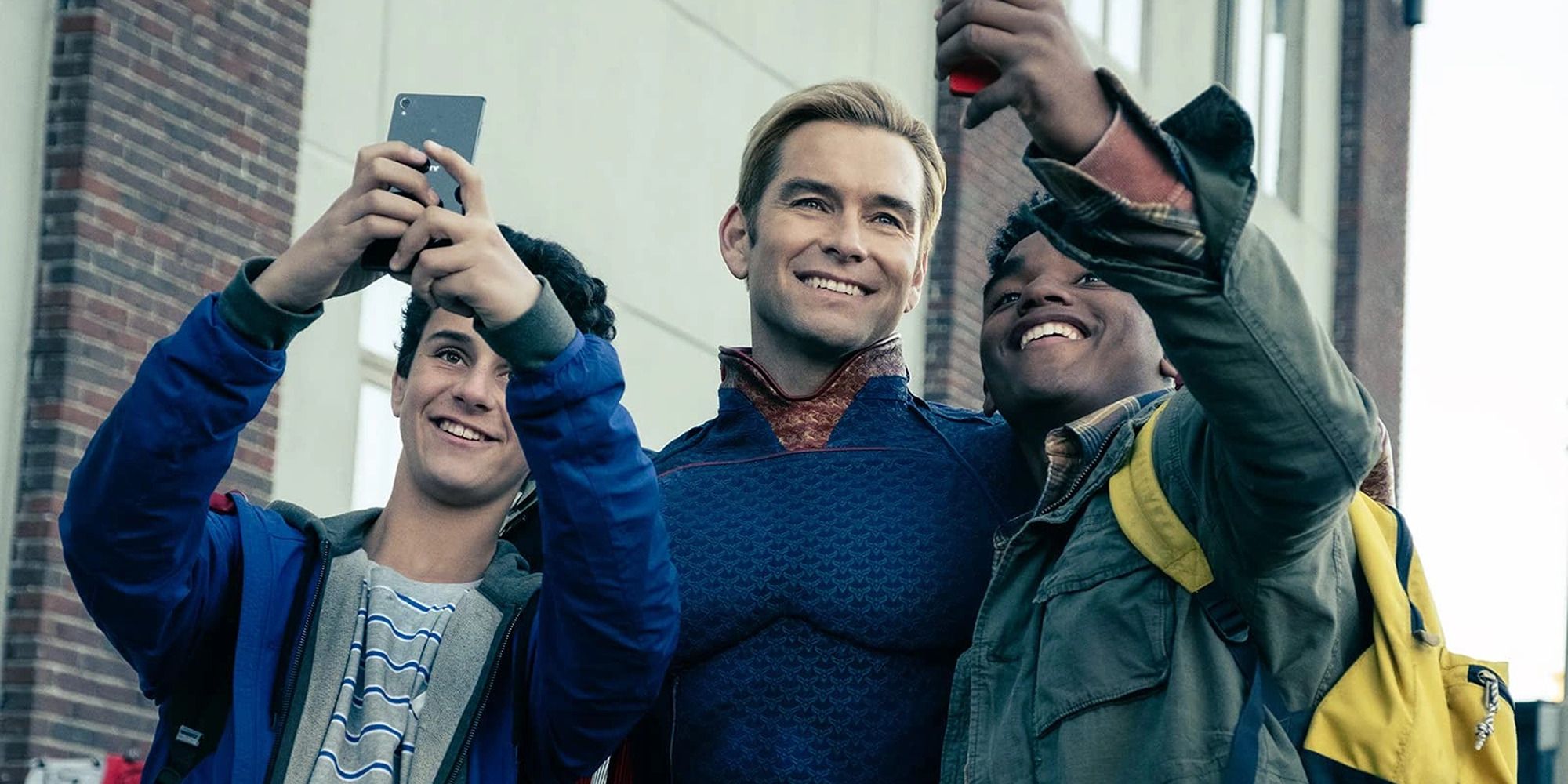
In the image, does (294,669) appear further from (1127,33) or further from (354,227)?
(1127,33)

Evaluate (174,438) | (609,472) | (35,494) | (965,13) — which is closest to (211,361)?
(174,438)

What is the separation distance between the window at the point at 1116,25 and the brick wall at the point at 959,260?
1.37m

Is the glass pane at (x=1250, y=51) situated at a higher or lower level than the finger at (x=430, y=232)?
higher

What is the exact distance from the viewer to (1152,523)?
349cm

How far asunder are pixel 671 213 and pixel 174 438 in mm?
7274

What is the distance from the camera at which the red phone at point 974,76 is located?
3.02 meters

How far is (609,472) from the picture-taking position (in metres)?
3.57

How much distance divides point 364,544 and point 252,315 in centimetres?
58

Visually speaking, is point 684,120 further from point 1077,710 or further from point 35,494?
point 1077,710

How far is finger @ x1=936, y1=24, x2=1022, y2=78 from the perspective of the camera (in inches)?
117

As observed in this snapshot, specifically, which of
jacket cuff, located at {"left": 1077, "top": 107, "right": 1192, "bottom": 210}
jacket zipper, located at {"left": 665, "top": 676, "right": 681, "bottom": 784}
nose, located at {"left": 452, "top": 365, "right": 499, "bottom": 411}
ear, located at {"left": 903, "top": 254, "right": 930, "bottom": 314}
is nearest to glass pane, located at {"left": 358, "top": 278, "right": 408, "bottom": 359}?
ear, located at {"left": 903, "top": 254, "right": 930, "bottom": 314}

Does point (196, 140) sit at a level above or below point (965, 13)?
above

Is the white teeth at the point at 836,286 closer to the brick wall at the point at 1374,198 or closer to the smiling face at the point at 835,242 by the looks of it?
the smiling face at the point at 835,242

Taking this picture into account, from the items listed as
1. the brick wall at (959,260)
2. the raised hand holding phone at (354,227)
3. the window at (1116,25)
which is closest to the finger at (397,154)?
the raised hand holding phone at (354,227)
